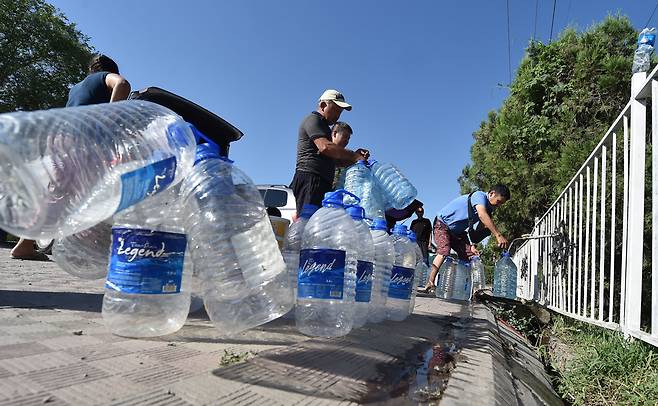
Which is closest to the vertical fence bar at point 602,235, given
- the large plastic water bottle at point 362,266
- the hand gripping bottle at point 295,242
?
the large plastic water bottle at point 362,266

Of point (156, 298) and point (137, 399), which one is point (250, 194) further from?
point (137, 399)

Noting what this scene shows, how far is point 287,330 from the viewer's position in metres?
2.20

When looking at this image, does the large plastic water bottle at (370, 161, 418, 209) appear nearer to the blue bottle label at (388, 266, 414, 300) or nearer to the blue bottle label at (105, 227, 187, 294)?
the blue bottle label at (388, 266, 414, 300)

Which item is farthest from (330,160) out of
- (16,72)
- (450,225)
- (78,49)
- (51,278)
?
(78,49)

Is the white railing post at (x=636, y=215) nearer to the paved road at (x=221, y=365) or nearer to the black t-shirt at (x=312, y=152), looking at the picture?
the paved road at (x=221, y=365)

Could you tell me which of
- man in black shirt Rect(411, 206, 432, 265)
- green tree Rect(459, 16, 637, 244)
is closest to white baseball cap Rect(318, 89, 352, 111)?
man in black shirt Rect(411, 206, 432, 265)

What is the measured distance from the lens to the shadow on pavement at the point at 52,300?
85.1 inches

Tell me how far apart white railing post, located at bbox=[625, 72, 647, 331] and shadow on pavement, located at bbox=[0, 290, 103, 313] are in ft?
10.8

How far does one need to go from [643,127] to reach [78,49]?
2237 cm

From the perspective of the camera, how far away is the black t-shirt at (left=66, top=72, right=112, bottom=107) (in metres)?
3.18

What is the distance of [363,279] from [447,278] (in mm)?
5727

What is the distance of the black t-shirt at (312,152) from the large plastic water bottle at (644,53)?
236 centimetres

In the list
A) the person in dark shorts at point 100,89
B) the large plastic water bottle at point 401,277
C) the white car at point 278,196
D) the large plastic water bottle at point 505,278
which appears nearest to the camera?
the large plastic water bottle at point 401,277

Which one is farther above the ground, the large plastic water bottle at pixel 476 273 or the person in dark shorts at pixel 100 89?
the person in dark shorts at pixel 100 89
